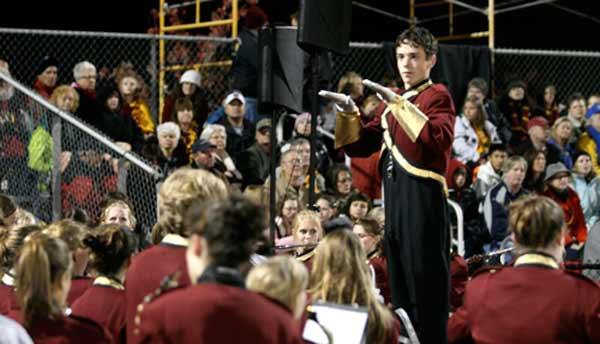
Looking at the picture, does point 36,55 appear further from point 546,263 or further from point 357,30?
point 546,263

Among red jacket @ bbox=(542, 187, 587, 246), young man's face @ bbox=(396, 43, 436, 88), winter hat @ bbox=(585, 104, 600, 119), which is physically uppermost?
young man's face @ bbox=(396, 43, 436, 88)

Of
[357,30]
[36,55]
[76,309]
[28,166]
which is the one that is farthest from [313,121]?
[357,30]

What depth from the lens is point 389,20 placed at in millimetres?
19594

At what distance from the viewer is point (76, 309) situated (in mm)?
6086

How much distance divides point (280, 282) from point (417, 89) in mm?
2971

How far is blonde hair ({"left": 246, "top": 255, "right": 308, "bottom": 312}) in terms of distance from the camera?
15.5ft

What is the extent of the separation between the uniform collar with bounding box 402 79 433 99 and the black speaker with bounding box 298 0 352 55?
1023mm

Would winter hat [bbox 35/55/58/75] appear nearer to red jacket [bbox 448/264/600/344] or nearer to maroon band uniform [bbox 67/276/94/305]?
maroon band uniform [bbox 67/276/94/305]

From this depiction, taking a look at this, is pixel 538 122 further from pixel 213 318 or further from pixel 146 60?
pixel 213 318

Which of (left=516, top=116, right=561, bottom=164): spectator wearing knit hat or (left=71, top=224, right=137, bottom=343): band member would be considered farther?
(left=516, top=116, right=561, bottom=164): spectator wearing knit hat

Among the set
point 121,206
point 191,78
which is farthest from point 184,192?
point 191,78

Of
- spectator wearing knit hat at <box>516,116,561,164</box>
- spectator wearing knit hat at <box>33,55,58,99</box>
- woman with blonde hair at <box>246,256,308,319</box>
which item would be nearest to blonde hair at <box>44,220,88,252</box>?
woman with blonde hair at <box>246,256,308,319</box>

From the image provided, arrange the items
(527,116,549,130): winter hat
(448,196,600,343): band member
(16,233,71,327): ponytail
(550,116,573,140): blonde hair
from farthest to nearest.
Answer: (550,116,573,140): blonde hair, (527,116,549,130): winter hat, (448,196,600,343): band member, (16,233,71,327): ponytail

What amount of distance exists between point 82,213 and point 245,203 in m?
4.82
